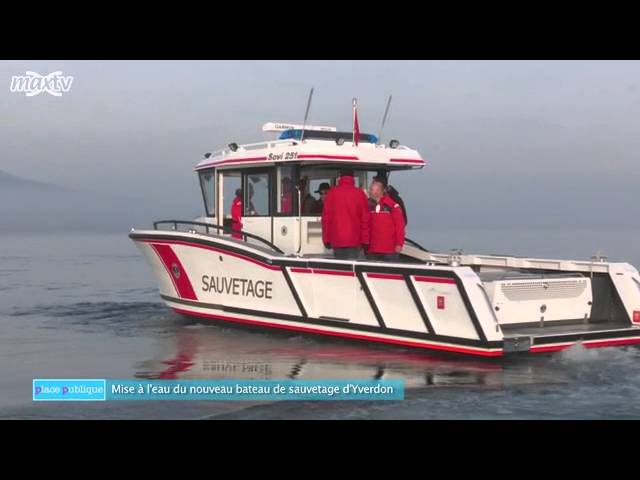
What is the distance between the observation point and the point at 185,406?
7.68 metres

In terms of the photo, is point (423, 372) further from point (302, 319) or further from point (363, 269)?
point (302, 319)

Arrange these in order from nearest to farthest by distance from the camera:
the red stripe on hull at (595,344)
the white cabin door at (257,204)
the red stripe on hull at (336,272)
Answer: the red stripe on hull at (595,344)
the red stripe on hull at (336,272)
the white cabin door at (257,204)

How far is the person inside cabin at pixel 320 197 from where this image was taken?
12.0 meters

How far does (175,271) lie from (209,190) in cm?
134

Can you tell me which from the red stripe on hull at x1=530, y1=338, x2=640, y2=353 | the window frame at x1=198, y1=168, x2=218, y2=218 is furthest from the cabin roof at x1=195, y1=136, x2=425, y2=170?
the red stripe on hull at x1=530, y1=338, x2=640, y2=353

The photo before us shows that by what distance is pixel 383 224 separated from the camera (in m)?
11.1

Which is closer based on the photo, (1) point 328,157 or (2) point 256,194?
(1) point 328,157

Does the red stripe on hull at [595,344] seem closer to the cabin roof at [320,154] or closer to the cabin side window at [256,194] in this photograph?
the cabin roof at [320,154]

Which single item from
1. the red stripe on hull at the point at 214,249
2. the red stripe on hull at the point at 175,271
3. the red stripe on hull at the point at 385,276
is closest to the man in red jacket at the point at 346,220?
the red stripe on hull at the point at 214,249

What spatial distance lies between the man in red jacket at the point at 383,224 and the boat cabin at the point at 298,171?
35.4 inches

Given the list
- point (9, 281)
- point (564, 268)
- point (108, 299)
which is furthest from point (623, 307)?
point (9, 281)

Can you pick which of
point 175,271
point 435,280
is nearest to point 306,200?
point 175,271

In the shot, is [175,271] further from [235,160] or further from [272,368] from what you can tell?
[272,368]

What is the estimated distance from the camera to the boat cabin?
1178 centimetres
